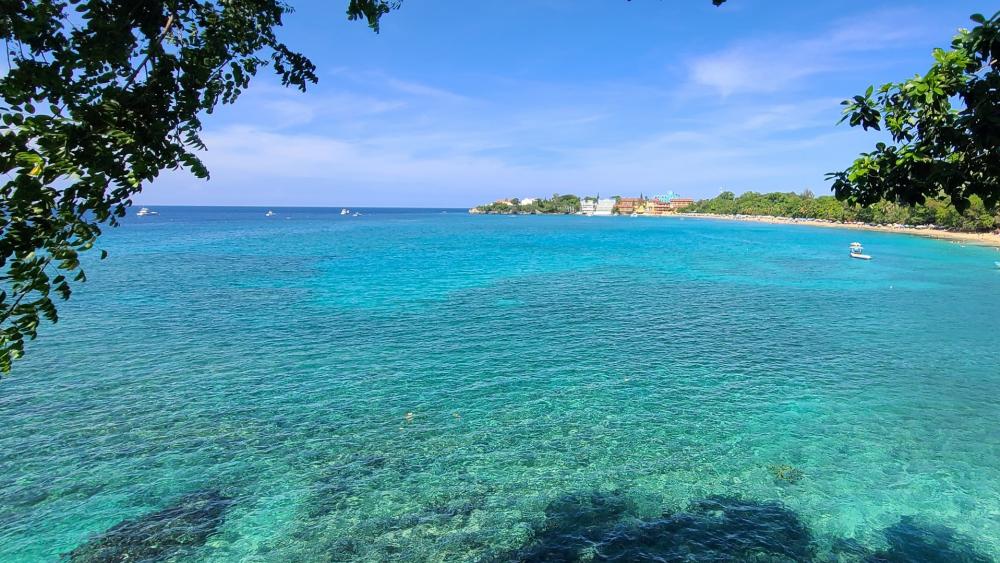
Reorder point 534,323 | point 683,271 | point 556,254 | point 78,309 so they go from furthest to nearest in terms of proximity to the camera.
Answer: point 556,254, point 683,271, point 78,309, point 534,323

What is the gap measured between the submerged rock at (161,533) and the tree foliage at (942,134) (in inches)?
610

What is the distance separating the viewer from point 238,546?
1252 centimetres

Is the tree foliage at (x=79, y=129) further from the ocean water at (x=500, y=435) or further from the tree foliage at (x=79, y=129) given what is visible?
the ocean water at (x=500, y=435)

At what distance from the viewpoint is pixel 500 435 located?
715 inches

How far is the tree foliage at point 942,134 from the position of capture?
193 inches

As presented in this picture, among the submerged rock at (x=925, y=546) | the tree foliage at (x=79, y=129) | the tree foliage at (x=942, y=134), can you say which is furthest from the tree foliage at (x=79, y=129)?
the submerged rock at (x=925, y=546)

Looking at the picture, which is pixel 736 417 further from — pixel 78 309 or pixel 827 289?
pixel 78 309

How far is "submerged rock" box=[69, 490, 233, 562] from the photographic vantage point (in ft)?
39.7

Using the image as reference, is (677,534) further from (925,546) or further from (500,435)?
(500,435)

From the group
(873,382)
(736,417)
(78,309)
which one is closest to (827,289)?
(873,382)

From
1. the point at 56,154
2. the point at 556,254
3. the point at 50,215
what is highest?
the point at 56,154

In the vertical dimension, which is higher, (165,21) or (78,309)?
(165,21)

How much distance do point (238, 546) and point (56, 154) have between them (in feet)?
40.1

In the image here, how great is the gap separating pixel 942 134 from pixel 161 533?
1714 centimetres
